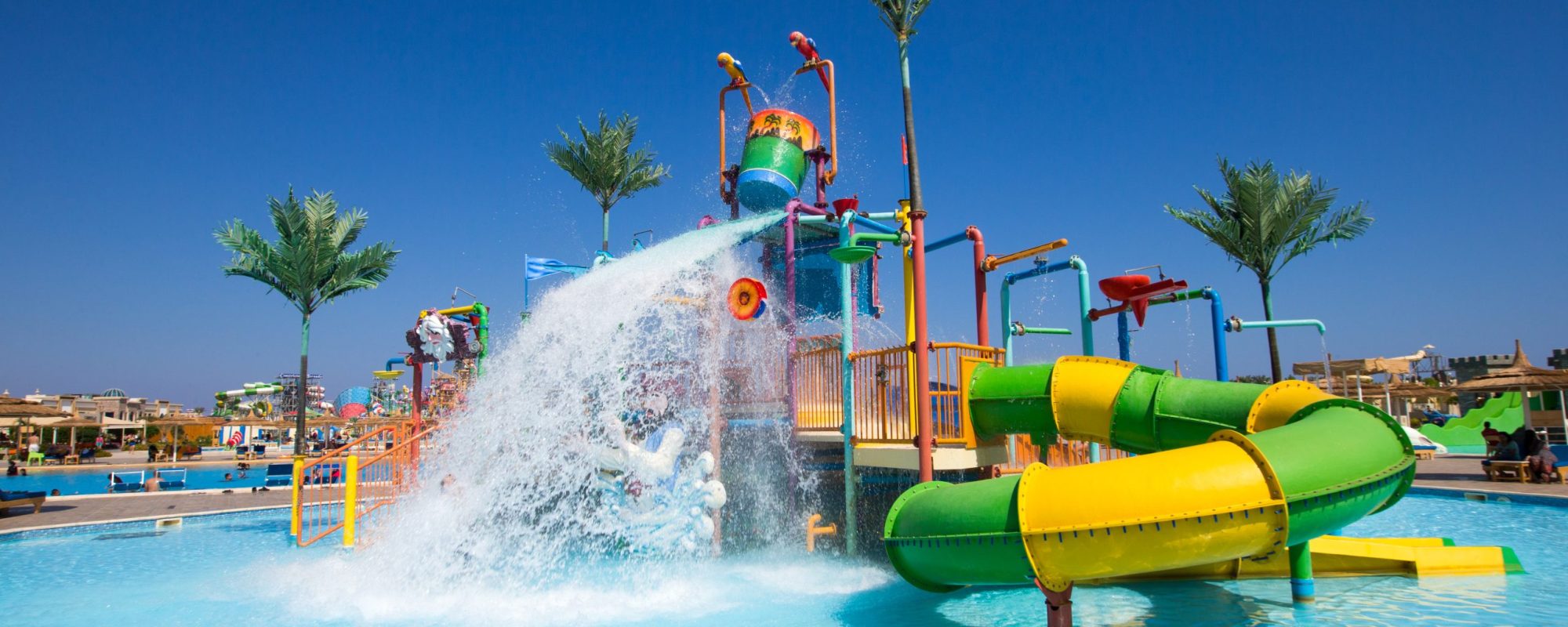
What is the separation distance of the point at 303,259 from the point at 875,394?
17.5 metres

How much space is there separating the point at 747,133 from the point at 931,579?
344 inches

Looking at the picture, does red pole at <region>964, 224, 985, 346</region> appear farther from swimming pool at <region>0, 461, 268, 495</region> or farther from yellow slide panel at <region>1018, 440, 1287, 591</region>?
swimming pool at <region>0, 461, 268, 495</region>

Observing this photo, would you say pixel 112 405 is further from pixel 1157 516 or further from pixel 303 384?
pixel 1157 516

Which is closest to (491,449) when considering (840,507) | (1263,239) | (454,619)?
(454,619)

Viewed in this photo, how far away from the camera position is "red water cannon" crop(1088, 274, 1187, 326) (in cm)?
1002

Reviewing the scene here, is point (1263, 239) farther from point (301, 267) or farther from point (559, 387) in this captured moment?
point (301, 267)

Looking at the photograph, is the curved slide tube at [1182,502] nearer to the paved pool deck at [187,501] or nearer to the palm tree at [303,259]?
the paved pool deck at [187,501]

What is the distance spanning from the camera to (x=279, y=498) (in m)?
17.5

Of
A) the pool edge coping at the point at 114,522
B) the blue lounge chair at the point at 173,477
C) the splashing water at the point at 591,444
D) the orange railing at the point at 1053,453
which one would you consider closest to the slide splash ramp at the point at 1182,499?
the orange railing at the point at 1053,453

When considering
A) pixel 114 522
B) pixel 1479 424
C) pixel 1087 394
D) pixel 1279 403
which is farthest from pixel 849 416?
pixel 1479 424

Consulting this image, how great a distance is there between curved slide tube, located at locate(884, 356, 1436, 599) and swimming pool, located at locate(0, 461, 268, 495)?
21402mm

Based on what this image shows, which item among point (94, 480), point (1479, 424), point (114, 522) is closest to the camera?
point (114, 522)

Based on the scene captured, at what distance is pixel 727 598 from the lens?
7969 mm

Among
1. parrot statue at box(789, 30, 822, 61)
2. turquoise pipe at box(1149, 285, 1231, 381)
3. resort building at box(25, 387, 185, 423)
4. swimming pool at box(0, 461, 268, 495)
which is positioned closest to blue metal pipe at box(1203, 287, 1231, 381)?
turquoise pipe at box(1149, 285, 1231, 381)
